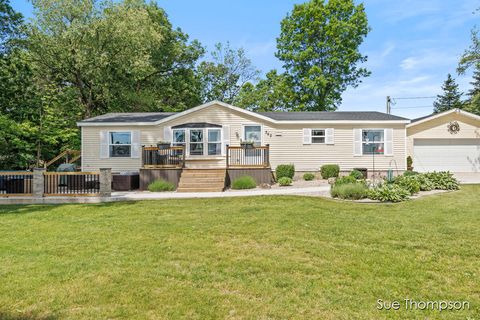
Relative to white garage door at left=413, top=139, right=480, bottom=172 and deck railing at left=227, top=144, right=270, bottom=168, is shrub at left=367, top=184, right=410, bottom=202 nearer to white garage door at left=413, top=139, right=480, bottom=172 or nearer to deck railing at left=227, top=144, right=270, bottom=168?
deck railing at left=227, top=144, right=270, bottom=168

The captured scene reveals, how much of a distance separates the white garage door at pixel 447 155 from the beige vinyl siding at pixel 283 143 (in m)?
2.46

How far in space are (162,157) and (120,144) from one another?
11.8ft

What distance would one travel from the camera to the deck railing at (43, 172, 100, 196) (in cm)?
955

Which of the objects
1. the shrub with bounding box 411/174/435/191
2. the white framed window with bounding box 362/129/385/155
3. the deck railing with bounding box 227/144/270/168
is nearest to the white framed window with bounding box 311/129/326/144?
the white framed window with bounding box 362/129/385/155

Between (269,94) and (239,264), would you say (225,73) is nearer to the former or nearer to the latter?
(269,94)

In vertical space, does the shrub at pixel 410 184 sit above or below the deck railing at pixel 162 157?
below

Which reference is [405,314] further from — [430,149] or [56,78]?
[56,78]

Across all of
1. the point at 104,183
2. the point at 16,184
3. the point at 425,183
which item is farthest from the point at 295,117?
the point at 16,184

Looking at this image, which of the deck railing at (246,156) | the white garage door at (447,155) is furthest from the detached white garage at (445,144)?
the deck railing at (246,156)

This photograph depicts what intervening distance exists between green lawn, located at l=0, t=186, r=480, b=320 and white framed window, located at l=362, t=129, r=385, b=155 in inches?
329

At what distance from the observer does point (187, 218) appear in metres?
6.59

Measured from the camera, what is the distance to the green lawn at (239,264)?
9.14ft

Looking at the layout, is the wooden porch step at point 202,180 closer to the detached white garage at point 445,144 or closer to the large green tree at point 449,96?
the detached white garage at point 445,144

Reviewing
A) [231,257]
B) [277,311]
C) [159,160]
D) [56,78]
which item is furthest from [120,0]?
[277,311]
